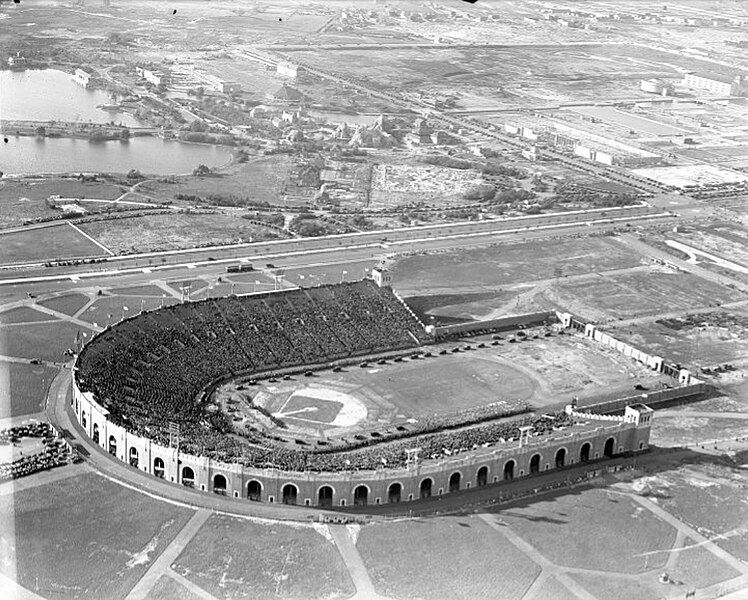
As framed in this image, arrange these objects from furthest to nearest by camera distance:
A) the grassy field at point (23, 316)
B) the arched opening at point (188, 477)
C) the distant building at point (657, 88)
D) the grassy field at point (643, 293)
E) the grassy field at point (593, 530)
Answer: the distant building at point (657, 88)
the grassy field at point (643, 293)
the grassy field at point (23, 316)
the arched opening at point (188, 477)
the grassy field at point (593, 530)

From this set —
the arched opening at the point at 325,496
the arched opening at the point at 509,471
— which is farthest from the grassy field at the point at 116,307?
the arched opening at the point at 509,471

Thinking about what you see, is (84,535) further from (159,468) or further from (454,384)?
(454,384)

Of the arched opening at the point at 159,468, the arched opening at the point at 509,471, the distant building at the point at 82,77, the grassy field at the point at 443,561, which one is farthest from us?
the distant building at the point at 82,77

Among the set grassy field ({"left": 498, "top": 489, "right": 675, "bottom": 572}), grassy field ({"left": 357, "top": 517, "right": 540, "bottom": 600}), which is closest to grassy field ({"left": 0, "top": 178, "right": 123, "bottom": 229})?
grassy field ({"left": 357, "top": 517, "right": 540, "bottom": 600})

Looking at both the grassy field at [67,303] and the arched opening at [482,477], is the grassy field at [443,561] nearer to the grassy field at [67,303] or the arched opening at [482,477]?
the arched opening at [482,477]

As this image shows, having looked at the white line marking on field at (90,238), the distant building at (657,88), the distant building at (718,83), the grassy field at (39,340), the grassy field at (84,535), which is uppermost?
the distant building at (718,83)

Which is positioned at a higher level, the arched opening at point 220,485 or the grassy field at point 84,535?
the arched opening at point 220,485
